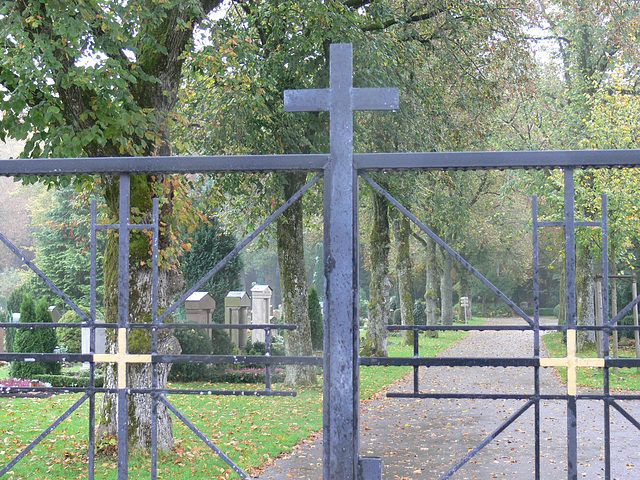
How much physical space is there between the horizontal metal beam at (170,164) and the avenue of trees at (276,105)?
2.79 meters

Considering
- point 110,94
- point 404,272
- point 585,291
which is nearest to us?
point 110,94

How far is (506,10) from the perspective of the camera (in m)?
12.0

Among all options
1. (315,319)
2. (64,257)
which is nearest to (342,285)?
(315,319)

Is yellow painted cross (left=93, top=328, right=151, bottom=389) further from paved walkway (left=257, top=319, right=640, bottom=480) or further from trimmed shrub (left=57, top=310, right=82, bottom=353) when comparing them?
trimmed shrub (left=57, top=310, right=82, bottom=353)

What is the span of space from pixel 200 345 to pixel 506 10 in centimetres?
935

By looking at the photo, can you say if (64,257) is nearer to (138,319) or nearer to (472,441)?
(138,319)

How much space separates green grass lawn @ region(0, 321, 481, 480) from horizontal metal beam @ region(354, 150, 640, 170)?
459 cm

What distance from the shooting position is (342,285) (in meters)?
3.26

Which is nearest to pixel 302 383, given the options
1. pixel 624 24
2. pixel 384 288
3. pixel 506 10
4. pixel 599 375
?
pixel 384 288

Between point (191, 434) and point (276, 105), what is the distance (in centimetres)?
535

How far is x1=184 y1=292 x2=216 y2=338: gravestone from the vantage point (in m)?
15.7

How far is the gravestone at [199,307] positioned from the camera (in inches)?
618

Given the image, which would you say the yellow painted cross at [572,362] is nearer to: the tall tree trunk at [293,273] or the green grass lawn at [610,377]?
the tall tree trunk at [293,273]

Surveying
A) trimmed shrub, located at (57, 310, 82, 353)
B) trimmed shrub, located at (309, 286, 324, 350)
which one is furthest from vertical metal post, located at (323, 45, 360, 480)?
trimmed shrub, located at (57, 310, 82, 353)
